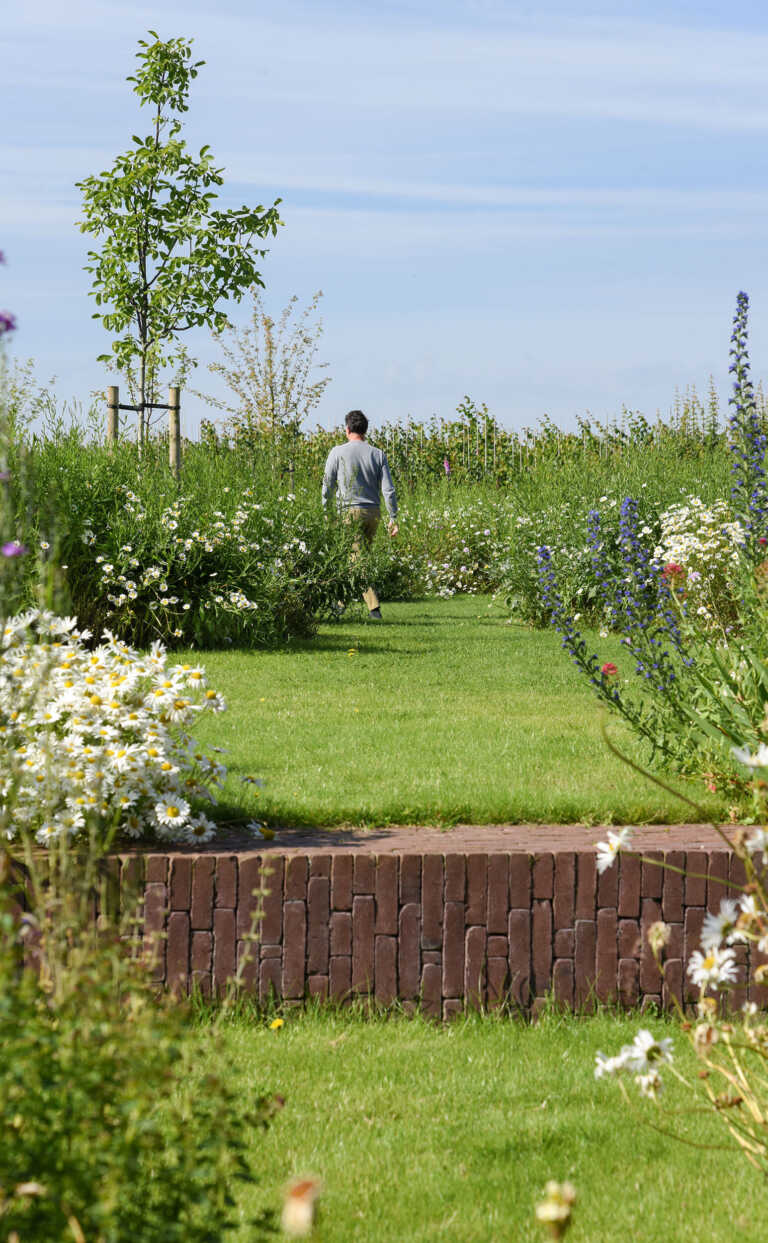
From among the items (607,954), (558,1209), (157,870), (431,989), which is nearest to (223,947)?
(157,870)

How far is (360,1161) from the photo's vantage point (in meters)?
3.09

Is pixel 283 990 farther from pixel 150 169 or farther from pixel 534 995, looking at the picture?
pixel 150 169

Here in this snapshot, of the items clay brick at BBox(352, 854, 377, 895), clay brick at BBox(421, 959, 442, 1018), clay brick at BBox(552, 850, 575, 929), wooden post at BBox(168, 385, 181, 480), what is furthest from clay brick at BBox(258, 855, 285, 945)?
wooden post at BBox(168, 385, 181, 480)

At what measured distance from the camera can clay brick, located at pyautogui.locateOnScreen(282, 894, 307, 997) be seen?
13.1 feet

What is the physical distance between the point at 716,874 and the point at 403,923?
3.20 feet

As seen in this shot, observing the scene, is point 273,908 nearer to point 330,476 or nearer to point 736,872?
point 736,872

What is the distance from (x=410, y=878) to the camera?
13.1 feet

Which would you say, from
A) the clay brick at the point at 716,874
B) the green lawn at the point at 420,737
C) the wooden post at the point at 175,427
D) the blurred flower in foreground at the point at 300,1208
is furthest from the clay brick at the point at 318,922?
the wooden post at the point at 175,427

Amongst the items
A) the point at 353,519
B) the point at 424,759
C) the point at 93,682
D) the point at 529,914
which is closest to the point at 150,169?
the point at 353,519

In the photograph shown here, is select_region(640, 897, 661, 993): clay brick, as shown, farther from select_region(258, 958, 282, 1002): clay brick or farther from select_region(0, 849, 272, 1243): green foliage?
select_region(0, 849, 272, 1243): green foliage

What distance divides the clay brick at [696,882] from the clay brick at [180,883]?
152 cm

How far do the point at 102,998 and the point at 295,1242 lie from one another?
1.04 meters

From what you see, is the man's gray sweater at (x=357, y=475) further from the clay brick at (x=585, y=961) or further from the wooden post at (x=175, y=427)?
the clay brick at (x=585, y=961)

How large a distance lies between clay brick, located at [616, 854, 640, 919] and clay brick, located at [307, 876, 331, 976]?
89cm
